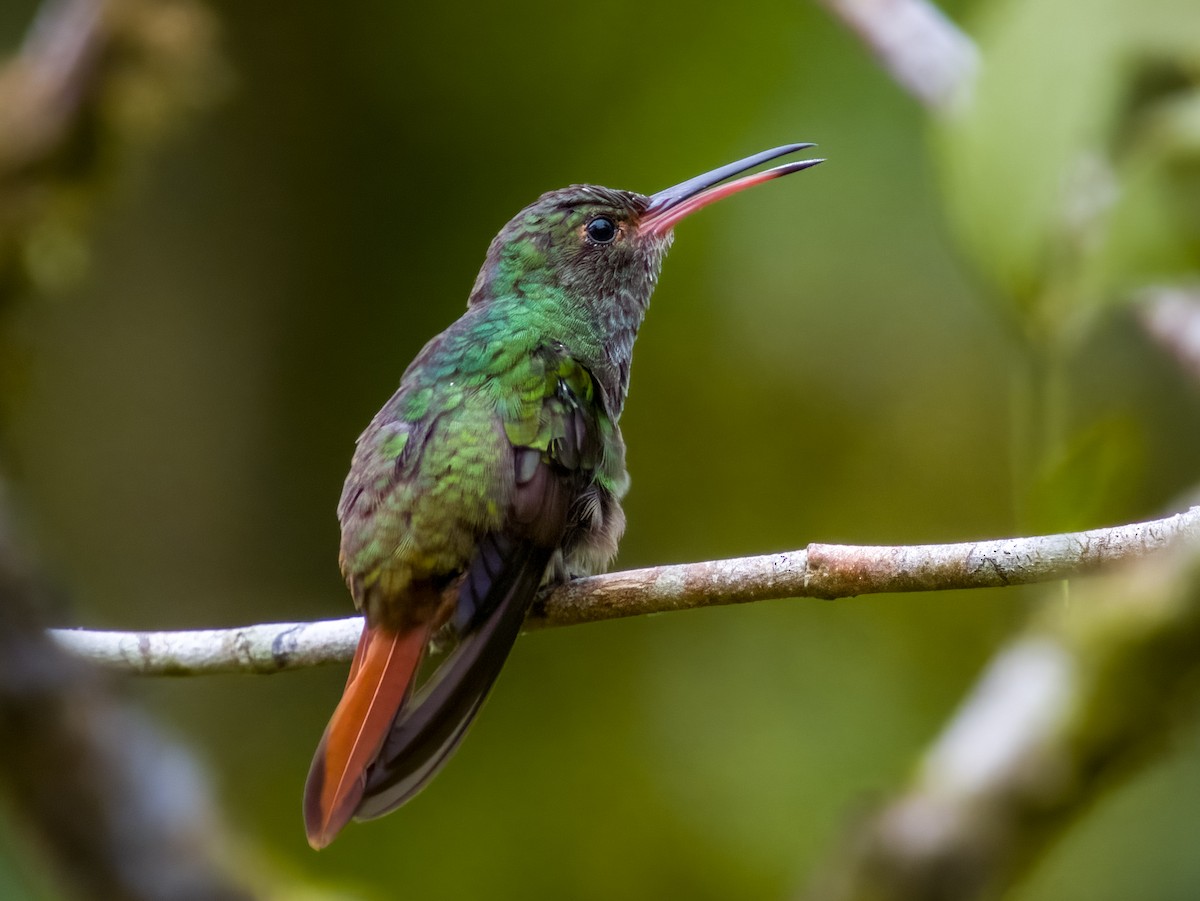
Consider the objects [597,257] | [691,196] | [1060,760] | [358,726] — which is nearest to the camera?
[1060,760]

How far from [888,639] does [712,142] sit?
2.35 metres

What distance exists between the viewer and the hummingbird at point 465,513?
2.83 meters

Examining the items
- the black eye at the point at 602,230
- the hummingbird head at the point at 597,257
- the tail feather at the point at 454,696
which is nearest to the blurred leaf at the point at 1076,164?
the tail feather at the point at 454,696

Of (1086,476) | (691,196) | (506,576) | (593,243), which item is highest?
(691,196)

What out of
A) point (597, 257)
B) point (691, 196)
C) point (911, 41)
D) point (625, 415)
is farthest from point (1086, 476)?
point (625, 415)

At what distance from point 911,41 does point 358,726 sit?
7.73 feet

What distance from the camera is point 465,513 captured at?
318cm

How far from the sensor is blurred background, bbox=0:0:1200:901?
5.71 m

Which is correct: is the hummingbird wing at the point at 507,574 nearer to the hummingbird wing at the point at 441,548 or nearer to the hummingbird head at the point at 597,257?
the hummingbird wing at the point at 441,548

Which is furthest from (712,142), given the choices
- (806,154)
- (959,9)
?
(959,9)

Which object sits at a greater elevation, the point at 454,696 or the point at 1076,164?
the point at 1076,164

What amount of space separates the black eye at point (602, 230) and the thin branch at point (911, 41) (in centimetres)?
89

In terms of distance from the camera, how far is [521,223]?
4.22 meters

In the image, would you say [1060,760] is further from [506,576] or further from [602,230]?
[602,230]
